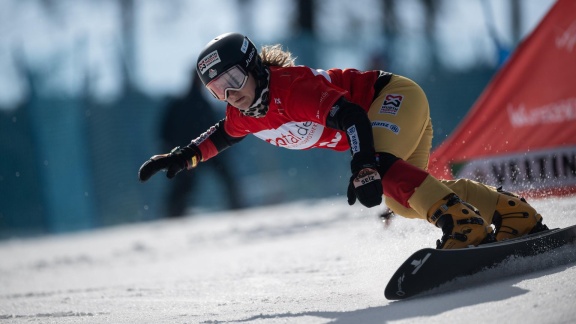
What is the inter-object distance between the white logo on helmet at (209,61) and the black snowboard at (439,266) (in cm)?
150

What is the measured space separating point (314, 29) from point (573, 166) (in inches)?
514

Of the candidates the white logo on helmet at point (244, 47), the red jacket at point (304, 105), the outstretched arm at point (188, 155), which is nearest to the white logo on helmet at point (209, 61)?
the white logo on helmet at point (244, 47)

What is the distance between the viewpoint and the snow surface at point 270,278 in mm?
3020

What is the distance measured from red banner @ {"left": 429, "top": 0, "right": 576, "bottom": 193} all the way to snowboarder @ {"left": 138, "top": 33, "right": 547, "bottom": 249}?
3.14m

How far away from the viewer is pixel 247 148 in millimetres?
13039

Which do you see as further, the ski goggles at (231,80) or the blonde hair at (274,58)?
the blonde hair at (274,58)

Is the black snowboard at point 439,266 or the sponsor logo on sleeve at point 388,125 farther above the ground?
the sponsor logo on sleeve at point 388,125

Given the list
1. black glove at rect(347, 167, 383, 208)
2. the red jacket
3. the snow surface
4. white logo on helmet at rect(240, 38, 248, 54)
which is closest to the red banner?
the snow surface

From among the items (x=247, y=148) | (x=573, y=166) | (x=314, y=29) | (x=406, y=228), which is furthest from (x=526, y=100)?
(x=314, y=29)

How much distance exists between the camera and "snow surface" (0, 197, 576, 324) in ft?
9.91

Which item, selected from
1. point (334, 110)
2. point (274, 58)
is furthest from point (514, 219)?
point (274, 58)

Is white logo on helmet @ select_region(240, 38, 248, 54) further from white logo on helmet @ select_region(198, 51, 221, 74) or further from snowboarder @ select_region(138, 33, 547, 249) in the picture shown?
white logo on helmet @ select_region(198, 51, 221, 74)

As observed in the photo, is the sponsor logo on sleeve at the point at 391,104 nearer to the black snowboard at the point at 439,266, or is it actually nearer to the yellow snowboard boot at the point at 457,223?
the yellow snowboard boot at the point at 457,223

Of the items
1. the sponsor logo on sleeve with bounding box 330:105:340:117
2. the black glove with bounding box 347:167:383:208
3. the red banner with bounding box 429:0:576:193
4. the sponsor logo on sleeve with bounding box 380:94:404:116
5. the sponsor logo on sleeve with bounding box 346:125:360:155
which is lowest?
the red banner with bounding box 429:0:576:193
